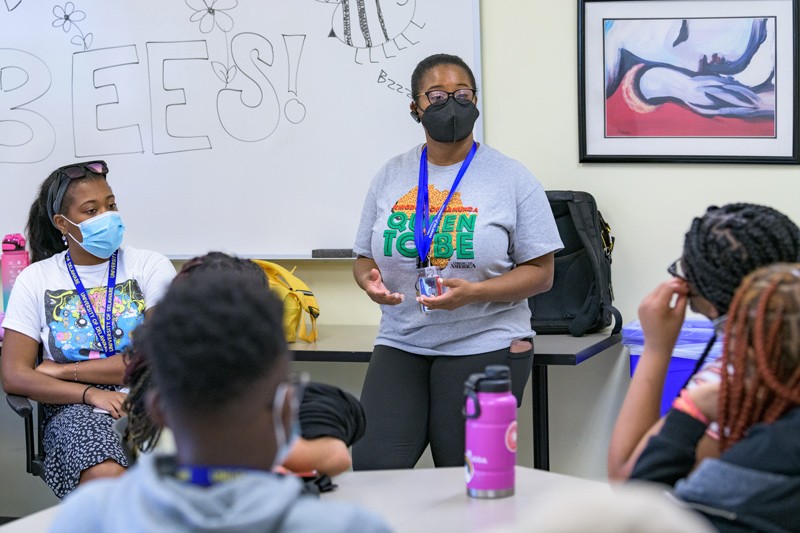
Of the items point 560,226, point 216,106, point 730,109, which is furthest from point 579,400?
point 216,106

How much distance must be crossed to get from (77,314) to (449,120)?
1.25 metres

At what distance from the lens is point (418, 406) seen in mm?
2615

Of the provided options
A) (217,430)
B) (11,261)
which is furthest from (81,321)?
(217,430)

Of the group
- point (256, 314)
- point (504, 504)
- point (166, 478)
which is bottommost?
point (504, 504)

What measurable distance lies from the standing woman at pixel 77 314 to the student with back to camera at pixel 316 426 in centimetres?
83

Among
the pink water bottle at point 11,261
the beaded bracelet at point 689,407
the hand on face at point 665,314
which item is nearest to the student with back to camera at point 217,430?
the beaded bracelet at point 689,407

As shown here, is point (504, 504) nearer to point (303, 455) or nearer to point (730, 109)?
point (303, 455)

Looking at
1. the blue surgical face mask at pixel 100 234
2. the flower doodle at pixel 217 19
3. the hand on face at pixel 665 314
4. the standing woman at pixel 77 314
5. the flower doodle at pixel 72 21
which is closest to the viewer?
the hand on face at pixel 665 314

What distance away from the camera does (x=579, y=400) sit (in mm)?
3514

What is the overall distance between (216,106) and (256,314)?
2726 mm

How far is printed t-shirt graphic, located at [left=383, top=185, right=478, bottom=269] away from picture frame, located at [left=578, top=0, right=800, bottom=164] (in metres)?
0.80

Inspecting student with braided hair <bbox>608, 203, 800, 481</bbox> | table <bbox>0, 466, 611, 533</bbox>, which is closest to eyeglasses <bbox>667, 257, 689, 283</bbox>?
student with braided hair <bbox>608, 203, 800, 481</bbox>

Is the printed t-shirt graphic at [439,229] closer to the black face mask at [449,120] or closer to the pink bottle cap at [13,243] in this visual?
the black face mask at [449,120]

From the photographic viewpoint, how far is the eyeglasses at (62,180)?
299 centimetres
